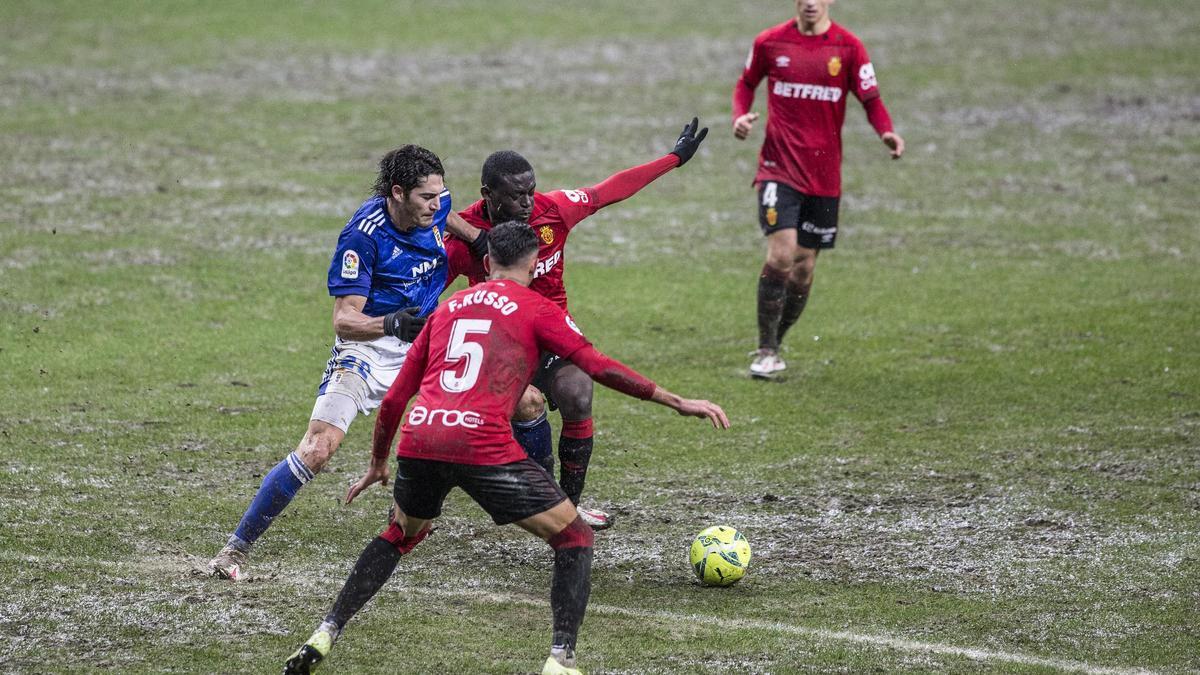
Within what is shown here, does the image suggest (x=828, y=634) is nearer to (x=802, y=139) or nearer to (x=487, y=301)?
(x=487, y=301)

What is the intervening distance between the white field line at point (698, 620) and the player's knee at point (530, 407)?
1168 mm

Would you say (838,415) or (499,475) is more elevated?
(499,475)

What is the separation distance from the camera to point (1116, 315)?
14188 mm

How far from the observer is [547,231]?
343 inches

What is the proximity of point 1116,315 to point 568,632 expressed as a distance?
9.48 m

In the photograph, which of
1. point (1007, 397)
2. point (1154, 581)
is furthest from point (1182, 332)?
point (1154, 581)

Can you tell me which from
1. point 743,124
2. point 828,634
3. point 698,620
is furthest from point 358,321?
point 743,124

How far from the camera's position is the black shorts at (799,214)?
40.2 ft

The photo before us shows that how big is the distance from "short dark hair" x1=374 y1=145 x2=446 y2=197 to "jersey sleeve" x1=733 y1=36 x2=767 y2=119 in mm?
4845

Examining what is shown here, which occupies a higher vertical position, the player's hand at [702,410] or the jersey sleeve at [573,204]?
the jersey sleeve at [573,204]

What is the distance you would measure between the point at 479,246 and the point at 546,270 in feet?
1.44

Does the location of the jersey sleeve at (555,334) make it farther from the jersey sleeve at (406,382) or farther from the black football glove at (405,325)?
the black football glove at (405,325)

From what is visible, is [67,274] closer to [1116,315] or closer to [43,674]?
[43,674]

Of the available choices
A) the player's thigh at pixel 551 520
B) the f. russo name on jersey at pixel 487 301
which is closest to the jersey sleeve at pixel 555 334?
the f. russo name on jersey at pixel 487 301
